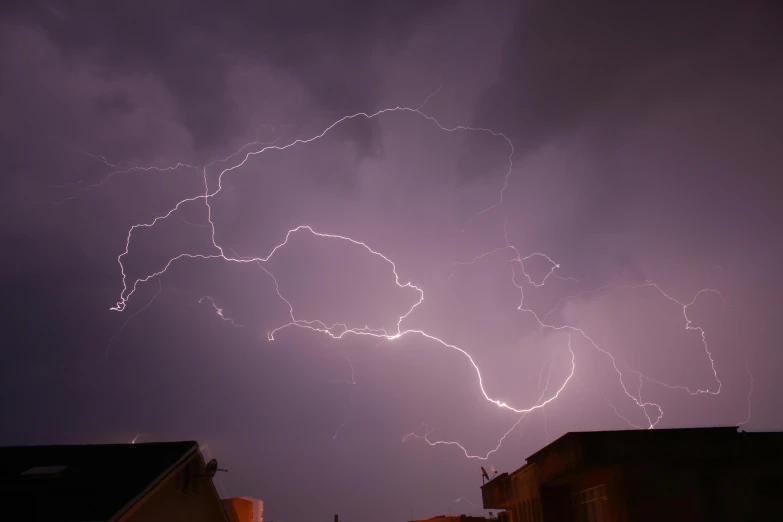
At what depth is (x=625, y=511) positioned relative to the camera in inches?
299

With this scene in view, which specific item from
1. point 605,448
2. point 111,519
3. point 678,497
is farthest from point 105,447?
point 678,497

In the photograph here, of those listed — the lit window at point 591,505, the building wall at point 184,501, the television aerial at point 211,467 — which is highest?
the television aerial at point 211,467

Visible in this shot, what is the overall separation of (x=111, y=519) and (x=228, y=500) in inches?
535

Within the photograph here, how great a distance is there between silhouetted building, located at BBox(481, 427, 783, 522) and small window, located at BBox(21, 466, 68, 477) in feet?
30.9

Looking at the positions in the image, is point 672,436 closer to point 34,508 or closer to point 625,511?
point 625,511

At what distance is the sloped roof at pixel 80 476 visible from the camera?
695cm

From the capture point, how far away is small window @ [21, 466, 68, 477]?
830 centimetres

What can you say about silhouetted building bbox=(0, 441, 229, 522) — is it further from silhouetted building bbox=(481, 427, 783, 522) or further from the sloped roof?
silhouetted building bbox=(481, 427, 783, 522)

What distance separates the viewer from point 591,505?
8883mm

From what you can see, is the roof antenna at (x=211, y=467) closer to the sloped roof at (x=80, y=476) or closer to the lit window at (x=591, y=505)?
the sloped roof at (x=80, y=476)

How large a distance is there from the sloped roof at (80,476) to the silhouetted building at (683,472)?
7.53 metres

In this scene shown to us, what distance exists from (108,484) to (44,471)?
1.77 m

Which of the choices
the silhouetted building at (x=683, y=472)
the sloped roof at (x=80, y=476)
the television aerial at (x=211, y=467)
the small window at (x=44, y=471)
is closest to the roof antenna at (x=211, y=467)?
the television aerial at (x=211, y=467)

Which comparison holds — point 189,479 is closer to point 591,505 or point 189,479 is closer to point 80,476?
point 80,476
